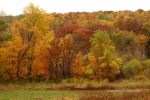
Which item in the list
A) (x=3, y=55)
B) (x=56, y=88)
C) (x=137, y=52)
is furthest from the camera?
(x=137, y=52)

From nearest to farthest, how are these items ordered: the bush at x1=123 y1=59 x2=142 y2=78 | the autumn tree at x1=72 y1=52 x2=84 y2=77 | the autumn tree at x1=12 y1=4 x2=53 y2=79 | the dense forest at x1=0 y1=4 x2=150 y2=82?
1. the dense forest at x1=0 y1=4 x2=150 y2=82
2. the autumn tree at x1=12 y1=4 x2=53 y2=79
3. the autumn tree at x1=72 y1=52 x2=84 y2=77
4. the bush at x1=123 y1=59 x2=142 y2=78

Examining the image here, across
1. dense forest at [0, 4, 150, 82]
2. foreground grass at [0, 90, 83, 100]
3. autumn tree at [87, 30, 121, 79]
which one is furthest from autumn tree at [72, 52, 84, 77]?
foreground grass at [0, 90, 83, 100]

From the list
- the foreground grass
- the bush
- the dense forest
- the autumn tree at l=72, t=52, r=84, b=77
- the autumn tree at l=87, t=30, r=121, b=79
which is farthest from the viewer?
the bush

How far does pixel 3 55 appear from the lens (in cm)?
6350

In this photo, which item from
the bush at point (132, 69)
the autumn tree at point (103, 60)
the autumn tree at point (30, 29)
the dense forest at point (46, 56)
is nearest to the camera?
the dense forest at point (46, 56)

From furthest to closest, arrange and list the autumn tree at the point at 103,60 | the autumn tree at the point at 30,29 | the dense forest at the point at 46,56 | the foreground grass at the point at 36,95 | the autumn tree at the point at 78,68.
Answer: the autumn tree at the point at 78,68, the autumn tree at the point at 103,60, the autumn tree at the point at 30,29, the dense forest at the point at 46,56, the foreground grass at the point at 36,95

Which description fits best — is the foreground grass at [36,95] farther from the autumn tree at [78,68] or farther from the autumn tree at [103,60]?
the autumn tree at [78,68]

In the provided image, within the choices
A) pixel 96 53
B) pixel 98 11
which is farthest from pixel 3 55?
pixel 98 11

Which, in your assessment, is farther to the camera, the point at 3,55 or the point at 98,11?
the point at 98,11

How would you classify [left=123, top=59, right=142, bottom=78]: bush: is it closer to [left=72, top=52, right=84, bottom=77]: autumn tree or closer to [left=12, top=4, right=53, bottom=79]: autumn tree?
[left=72, top=52, right=84, bottom=77]: autumn tree

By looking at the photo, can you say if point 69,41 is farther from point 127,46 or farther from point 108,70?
point 127,46

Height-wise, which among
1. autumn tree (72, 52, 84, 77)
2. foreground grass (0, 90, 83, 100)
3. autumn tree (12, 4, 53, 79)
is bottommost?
autumn tree (72, 52, 84, 77)

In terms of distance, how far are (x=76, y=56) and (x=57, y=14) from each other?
71.4m

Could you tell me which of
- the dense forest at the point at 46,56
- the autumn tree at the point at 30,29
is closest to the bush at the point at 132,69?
the dense forest at the point at 46,56
